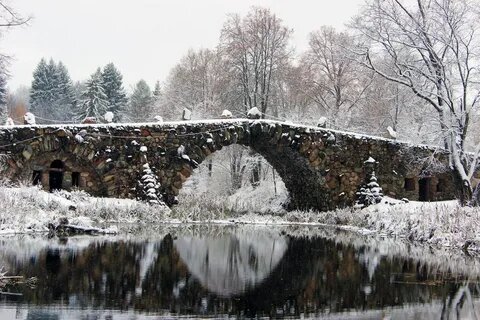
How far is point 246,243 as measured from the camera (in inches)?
530

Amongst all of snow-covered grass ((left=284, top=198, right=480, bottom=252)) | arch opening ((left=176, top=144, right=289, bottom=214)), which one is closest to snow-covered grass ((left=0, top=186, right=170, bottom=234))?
snow-covered grass ((left=284, top=198, right=480, bottom=252))

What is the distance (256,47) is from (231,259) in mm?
25482

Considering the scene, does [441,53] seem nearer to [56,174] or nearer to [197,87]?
[56,174]

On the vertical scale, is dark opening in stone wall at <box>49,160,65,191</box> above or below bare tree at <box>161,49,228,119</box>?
below

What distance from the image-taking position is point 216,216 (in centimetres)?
2122

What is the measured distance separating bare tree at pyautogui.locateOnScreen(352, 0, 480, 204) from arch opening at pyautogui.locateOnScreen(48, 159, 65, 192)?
35.1 ft

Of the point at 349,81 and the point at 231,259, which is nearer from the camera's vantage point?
the point at 231,259

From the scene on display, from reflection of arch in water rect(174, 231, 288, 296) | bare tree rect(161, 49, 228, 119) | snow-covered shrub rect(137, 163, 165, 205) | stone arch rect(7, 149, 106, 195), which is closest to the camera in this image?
reflection of arch in water rect(174, 231, 288, 296)

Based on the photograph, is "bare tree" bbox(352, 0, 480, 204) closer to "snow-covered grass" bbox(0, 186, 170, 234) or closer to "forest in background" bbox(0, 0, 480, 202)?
"forest in background" bbox(0, 0, 480, 202)

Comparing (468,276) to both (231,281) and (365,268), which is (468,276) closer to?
(365,268)

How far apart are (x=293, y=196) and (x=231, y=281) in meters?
17.6

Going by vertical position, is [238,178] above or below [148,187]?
above

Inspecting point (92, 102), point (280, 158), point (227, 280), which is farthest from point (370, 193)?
point (92, 102)

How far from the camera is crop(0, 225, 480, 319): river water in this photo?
19.3ft
